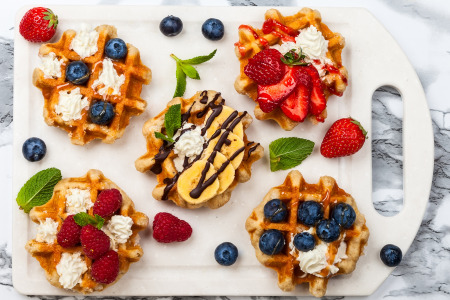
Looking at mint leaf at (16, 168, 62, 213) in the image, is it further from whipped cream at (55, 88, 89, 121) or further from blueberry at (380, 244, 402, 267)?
blueberry at (380, 244, 402, 267)

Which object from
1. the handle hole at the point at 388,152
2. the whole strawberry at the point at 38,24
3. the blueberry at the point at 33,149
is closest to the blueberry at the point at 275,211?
the handle hole at the point at 388,152

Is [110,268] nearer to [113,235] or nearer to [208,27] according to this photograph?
[113,235]

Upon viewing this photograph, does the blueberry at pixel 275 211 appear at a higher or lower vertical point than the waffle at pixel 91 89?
lower

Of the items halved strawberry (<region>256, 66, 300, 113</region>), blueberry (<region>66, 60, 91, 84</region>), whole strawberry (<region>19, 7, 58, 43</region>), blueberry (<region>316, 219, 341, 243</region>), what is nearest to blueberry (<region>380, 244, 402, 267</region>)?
blueberry (<region>316, 219, 341, 243</region>)

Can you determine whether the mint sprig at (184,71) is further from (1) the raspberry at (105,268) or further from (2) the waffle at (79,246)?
(1) the raspberry at (105,268)

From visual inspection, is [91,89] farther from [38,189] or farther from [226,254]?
[226,254]

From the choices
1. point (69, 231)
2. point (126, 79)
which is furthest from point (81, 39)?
point (69, 231)
